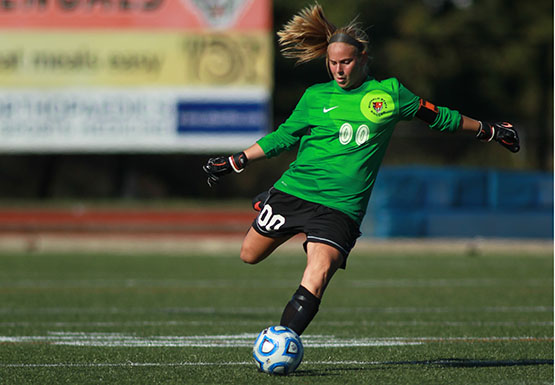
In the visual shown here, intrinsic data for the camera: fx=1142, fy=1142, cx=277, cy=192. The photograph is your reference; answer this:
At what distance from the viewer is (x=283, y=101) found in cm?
3722

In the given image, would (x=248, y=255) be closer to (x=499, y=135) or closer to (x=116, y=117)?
(x=499, y=135)

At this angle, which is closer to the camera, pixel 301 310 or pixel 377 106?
pixel 301 310

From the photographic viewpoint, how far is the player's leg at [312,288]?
650 centimetres

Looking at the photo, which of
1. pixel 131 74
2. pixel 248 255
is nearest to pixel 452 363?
pixel 248 255

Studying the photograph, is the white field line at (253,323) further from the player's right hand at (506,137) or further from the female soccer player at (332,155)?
the female soccer player at (332,155)

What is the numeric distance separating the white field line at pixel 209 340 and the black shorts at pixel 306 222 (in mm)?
1510

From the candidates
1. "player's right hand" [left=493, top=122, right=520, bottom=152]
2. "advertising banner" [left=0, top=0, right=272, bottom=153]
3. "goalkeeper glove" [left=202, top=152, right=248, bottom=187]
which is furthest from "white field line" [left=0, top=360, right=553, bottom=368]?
"advertising banner" [left=0, top=0, right=272, bottom=153]

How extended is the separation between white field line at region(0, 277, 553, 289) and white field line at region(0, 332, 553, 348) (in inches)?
212

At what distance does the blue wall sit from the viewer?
22.3 m

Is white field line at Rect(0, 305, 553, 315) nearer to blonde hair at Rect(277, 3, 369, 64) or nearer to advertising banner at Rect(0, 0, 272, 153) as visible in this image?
blonde hair at Rect(277, 3, 369, 64)

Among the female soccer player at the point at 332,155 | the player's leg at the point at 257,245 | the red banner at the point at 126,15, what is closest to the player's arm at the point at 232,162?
the female soccer player at the point at 332,155

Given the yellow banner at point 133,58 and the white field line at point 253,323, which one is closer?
the white field line at point 253,323

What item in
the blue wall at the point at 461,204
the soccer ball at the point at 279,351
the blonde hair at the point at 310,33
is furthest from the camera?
the blue wall at the point at 461,204

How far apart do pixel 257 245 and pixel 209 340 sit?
1756 mm
